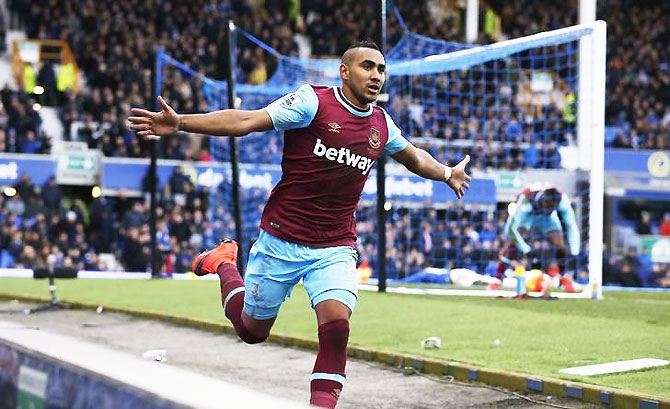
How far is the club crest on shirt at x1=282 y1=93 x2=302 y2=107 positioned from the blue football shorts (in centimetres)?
83

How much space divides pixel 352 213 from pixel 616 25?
32.1 meters

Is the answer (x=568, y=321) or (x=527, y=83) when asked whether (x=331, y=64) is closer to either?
(x=527, y=83)

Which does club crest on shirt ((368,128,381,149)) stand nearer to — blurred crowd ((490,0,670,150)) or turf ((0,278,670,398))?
turf ((0,278,670,398))

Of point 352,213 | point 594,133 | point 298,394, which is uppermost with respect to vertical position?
point 594,133

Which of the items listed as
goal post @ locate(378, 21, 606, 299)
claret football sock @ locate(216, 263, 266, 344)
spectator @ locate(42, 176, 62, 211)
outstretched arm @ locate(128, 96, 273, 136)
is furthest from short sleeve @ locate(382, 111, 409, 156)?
spectator @ locate(42, 176, 62, 211)

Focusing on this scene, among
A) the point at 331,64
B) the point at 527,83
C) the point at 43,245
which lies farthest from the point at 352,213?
the point at 43,245

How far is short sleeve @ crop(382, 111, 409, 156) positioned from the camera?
271 inches

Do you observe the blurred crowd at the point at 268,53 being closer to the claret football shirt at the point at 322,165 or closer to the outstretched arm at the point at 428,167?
the outstretched arm at the point at 428,167

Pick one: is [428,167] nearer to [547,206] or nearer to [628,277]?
[547,206]

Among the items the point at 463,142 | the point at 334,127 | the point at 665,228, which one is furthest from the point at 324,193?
the point at 665,228

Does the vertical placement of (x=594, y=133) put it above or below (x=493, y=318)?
above

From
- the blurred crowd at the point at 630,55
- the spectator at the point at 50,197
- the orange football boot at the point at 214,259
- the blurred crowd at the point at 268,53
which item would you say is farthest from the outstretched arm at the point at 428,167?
the blurred crowd at the point at 630,55

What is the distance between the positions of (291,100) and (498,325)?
19.4 feet

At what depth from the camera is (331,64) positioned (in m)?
22.1
